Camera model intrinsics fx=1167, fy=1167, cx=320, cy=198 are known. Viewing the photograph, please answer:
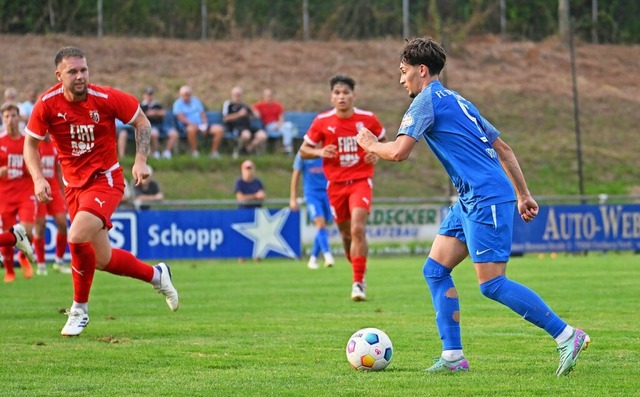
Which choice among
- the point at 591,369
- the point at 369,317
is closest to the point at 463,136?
the point at 591,369

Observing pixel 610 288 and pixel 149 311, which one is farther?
pixel 610 288

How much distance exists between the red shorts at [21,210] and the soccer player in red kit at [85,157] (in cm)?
788

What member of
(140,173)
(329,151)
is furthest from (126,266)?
(329,151)

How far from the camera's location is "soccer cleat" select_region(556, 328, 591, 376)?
7.16 meters

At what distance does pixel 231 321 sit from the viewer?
1122 cm

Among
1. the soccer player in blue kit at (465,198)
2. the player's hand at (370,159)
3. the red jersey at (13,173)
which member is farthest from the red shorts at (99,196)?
the red jersey at (13,173)

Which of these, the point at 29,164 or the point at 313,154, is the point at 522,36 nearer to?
the point at 313,154

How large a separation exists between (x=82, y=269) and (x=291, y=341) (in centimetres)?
199

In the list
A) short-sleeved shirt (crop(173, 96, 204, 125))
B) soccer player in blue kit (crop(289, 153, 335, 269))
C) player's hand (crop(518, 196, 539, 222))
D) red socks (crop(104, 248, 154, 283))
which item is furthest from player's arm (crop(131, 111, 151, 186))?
short-sleeved shirt (crop(173, 96, 204, 125))

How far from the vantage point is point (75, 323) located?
9.97 m

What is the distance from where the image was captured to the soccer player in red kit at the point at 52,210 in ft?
58.7

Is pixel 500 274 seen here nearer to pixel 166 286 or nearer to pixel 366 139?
pixel 366 139

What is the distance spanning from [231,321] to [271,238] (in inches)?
514

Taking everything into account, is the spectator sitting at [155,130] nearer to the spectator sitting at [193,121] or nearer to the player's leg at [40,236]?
the spectator sitting at [193,121]
